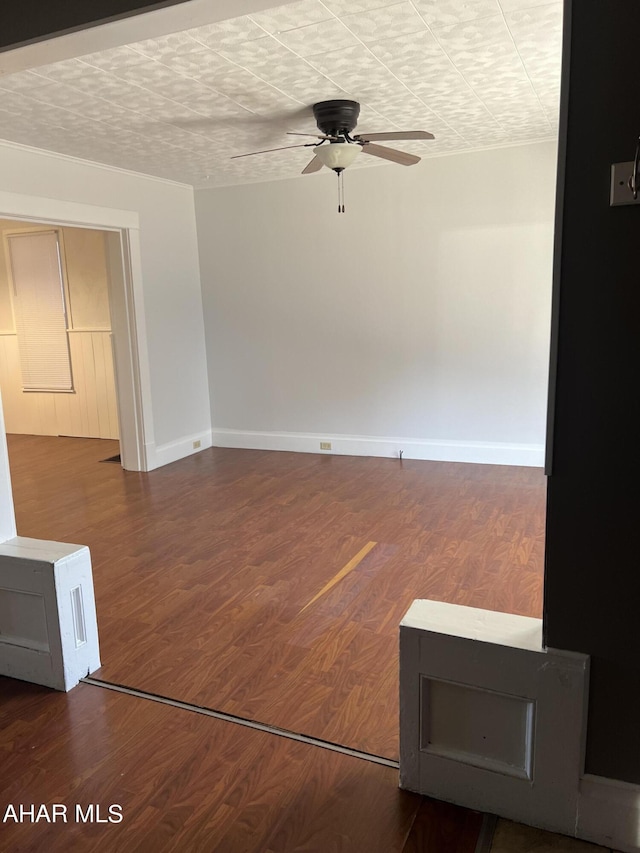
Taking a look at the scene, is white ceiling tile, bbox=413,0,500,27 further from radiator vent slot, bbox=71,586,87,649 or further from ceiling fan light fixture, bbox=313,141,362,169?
radiator vent slot, bbox=71,586,87,649

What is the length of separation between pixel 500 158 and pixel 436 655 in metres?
4.30

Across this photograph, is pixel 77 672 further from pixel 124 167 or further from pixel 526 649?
pixel 124 167

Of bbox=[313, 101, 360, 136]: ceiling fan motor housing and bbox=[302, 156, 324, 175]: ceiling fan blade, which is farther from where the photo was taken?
bbox=[302, 156, 324, 175]: ceiling fan blade

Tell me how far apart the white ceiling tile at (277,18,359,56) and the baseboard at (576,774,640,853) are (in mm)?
2795

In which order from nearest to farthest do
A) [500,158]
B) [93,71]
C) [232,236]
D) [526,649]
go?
[526,649] < [93,71] < [500,158] < [232,236]

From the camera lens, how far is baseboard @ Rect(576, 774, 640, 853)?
1545 millimetres

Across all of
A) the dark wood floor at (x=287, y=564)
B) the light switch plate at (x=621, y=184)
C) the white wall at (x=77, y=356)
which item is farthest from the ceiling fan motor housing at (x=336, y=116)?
the white wall at (x=77, y=356)

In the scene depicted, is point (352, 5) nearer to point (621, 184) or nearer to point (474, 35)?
point (474, 35)

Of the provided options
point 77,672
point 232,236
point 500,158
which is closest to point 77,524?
point 77,672

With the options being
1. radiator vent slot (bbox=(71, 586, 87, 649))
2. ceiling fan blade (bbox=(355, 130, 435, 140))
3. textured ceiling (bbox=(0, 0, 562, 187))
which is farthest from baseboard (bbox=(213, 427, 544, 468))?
radiator vent slot (bbox=(71, 586, 87, 649))

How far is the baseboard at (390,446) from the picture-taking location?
5.21m

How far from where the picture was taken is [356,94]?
346 cm

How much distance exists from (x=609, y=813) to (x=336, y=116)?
3.49m

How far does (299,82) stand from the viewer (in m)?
3.22
